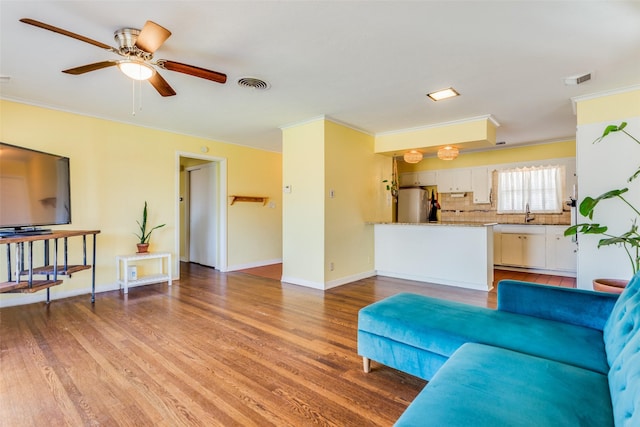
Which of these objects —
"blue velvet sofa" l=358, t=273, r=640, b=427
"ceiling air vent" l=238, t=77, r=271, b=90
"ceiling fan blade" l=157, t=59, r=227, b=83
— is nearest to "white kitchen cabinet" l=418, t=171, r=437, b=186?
"ceiling air vent" l=238, t=77, r=271, b=90

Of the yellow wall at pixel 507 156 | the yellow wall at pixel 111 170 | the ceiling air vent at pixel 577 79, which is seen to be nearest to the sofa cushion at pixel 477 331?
the ceiling air vent at pixel 577 79

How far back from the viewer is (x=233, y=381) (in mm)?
2082

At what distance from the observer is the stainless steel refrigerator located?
7008 mm

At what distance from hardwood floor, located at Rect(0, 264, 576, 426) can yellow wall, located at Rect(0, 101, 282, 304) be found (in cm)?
102

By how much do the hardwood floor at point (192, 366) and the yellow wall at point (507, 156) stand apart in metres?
3.60

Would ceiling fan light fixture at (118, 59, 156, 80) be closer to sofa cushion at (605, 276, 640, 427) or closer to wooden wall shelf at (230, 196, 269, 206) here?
sofa cushion at (605, 276, 640, 427)

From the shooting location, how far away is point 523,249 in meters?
5.76

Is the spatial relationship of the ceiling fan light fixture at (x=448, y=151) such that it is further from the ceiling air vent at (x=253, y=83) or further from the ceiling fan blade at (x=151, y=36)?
the ceiling fan blade at (x=151, y=36)

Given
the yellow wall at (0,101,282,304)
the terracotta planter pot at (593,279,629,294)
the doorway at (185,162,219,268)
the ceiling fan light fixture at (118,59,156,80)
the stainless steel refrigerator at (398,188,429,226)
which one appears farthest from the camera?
the stainless steel refrigerator at (398,188,429,226)

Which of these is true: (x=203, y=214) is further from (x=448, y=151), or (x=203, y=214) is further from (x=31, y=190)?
(x=448, y=151)

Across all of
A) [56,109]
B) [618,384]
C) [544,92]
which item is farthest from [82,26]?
[544,92]

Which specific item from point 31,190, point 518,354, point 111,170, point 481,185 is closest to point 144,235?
point 111,170

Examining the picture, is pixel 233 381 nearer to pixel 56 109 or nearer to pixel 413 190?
pixel 56 109

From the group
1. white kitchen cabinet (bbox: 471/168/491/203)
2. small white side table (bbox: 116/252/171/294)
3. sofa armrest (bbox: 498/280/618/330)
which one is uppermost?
white kitchen cabinet (bbox: 471/168/491/203)
